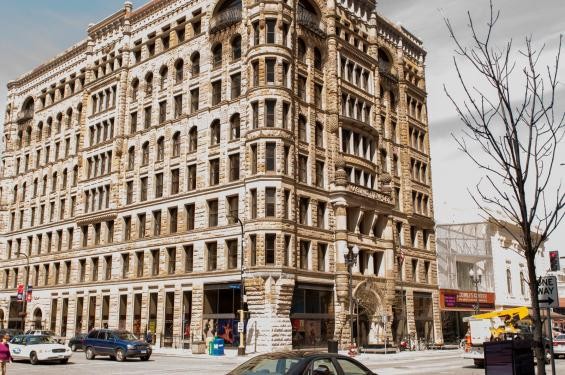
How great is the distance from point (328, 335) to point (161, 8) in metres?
35.3

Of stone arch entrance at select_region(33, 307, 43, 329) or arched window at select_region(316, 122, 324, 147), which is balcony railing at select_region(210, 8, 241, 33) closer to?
arched window at select_region(316, 122, 324, 147)

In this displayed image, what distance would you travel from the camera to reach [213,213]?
4841 centimetres

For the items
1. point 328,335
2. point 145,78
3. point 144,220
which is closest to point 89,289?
point 144,220

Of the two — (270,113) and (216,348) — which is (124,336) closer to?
(216,348)

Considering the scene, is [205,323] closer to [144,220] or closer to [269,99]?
[144,220]

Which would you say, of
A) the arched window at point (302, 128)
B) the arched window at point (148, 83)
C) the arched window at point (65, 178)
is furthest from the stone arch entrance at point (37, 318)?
the arched window at point (302, 128)

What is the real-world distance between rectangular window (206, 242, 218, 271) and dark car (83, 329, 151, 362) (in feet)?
41.4

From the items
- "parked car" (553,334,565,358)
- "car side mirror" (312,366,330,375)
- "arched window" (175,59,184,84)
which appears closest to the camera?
"car side mirror" (312,366,330,375)

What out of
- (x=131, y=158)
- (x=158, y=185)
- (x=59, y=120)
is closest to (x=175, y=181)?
(x=158, y=185)

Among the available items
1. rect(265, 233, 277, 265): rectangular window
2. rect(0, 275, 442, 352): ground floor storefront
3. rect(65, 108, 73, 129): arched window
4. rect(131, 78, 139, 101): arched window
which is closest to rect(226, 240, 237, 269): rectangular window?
rect(0, 275, 442, 352): ground floor storefront

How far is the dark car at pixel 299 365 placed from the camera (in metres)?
10.8

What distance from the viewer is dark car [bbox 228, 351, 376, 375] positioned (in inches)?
426

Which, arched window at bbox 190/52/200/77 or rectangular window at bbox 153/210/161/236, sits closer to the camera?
rectangular window at bbox 153/210/161/236

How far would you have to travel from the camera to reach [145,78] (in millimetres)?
57844
